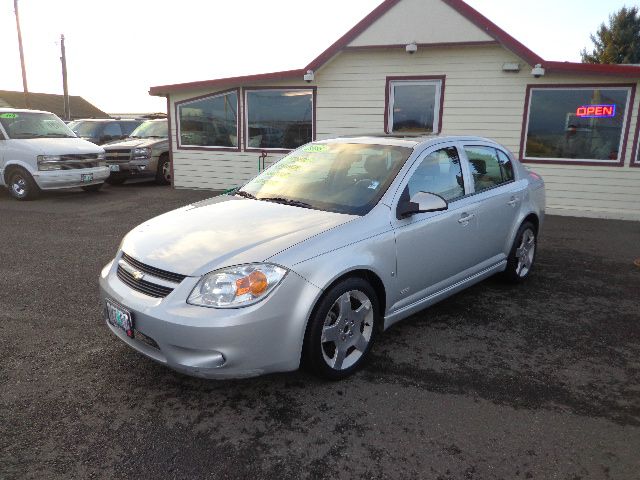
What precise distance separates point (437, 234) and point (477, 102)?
7142mm

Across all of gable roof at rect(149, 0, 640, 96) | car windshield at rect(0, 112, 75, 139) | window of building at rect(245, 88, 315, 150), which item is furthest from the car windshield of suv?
gable roof at rect(149, 0, 640, 96)

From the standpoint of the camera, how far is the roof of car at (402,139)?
13.3 feet

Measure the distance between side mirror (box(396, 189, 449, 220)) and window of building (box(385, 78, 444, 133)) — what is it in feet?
23.9

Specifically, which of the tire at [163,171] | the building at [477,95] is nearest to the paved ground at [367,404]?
the building at [477,95]

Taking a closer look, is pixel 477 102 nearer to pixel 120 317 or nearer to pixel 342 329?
pixel 342 329

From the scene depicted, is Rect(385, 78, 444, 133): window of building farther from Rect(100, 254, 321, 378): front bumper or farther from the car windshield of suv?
the car windshield of suv

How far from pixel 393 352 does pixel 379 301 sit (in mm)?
504

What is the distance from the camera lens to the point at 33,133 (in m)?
11.2

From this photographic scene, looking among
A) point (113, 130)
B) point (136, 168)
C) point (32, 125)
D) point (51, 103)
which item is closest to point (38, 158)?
point (32, 125)

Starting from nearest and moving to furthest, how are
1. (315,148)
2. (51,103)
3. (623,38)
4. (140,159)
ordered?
(315,148), (140,159), (623,38), (51,103)

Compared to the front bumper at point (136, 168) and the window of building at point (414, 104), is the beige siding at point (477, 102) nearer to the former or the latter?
the window of building at point (414, 104)

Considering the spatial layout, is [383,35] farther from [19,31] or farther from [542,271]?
[19,31]

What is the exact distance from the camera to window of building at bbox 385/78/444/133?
1023cm

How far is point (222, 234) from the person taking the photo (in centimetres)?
322
